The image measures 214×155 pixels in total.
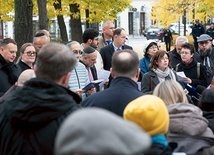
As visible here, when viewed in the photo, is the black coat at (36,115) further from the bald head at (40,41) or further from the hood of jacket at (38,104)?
the bald head at (40,41)

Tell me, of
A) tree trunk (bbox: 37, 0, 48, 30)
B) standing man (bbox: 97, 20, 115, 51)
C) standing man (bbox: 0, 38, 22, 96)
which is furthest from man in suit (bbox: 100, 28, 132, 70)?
tree trunk (bbox: 37, 0, 48, 30)

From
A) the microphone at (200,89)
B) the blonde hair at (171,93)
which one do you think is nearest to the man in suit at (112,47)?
the microphone at (200,89)

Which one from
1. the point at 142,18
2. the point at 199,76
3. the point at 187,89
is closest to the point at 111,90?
the point at 187,89

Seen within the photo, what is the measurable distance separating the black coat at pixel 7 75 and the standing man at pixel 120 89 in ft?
8.79

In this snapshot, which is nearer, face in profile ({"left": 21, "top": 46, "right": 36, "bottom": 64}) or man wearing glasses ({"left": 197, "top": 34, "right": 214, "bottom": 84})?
face in profile ({"left": 21, "top": 46, "right": 36, "bottom": 64})

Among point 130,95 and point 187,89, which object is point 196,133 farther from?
point 187,89

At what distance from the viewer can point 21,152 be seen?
3.49m

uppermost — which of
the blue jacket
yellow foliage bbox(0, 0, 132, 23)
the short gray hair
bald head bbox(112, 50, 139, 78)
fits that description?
yellow foliage bbox(0, 0, 132, 23)

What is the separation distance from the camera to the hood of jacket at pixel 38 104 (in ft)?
11.1

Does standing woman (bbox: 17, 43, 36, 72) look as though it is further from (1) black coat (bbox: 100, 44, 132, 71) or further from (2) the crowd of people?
(1) black coat (bbox: 100, 44, 132, 71)

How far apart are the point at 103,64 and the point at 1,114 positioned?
→ 575 centimetres

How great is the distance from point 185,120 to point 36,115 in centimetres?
149

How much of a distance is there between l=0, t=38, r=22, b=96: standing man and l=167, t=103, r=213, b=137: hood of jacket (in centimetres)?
345

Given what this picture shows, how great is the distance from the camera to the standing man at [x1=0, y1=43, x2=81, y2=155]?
3.40 meters
